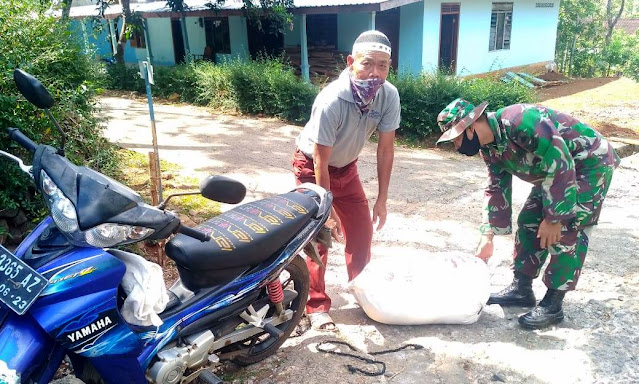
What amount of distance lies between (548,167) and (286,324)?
1.76m

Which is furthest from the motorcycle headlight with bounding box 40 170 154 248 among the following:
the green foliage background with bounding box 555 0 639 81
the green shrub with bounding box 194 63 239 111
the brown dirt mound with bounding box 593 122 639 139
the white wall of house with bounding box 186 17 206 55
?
the green foliage background with bounding box 555 0 639 81

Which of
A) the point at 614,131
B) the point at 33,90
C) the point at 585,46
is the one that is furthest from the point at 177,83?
the point at 585,46

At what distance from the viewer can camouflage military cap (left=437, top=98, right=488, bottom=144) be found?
296cm

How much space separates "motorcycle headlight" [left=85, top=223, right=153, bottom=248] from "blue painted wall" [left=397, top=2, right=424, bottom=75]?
40.2 ft

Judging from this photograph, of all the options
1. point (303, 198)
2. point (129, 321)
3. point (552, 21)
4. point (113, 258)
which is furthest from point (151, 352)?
point (552, 21)

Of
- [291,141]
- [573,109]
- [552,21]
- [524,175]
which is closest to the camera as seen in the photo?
[524,175]

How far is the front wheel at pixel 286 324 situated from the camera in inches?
114

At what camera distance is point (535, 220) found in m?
3.40

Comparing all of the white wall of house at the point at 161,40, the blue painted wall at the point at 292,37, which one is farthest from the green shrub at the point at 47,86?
the white wall of house at the point at 161,40

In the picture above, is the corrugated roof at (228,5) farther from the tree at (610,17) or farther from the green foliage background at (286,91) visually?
the tree at (610,17)

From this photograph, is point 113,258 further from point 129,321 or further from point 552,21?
point 552,21

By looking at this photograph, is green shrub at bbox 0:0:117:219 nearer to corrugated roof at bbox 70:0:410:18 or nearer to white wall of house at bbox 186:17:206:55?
corrugated roof at bbox 70:0:410:18

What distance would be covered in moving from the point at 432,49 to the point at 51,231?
1313 centimetres

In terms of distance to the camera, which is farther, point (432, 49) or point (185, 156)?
point (432, 49)
